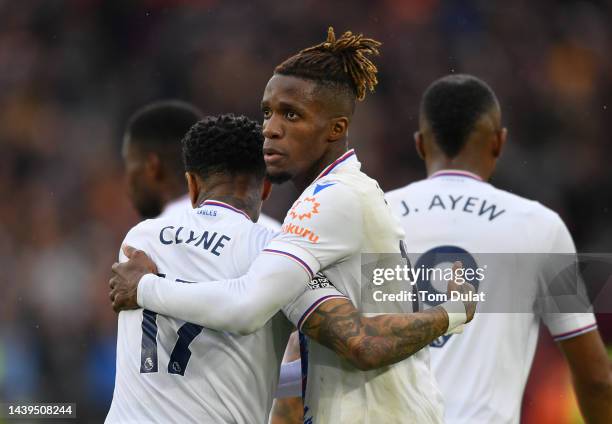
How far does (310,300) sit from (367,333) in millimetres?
230

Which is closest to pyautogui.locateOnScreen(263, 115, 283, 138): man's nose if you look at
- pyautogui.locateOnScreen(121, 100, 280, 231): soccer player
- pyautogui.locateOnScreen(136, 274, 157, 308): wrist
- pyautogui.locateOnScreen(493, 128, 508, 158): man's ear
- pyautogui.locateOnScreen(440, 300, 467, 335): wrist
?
pyautogui.locateOnScreen(136, 274, 157, 308): wrist

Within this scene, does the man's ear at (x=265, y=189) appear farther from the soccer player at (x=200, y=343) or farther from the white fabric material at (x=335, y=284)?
the white fabric material at (x=335, y=284)

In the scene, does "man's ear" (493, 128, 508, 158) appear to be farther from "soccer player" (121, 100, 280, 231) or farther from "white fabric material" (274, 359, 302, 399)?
"white fabric material" (274, 359, 302, 399)

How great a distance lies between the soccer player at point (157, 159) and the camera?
673cm

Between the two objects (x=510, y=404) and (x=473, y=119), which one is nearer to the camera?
(x=510, y=404)

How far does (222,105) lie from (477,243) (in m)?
6.88

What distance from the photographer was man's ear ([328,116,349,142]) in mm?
3984

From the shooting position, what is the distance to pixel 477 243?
4.95 metres

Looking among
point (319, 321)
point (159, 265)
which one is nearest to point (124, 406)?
point (159, 265)

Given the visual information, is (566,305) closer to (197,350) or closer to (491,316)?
(491,316)

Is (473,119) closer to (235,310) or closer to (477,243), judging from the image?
(477,243)

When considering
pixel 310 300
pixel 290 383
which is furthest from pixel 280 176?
pixel 290 383

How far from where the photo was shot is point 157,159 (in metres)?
6.82

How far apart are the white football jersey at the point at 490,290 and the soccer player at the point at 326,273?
1021 mm
